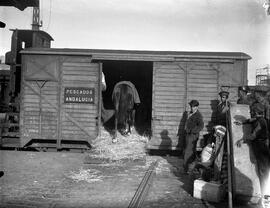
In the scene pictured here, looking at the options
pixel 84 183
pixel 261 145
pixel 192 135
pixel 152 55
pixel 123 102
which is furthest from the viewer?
pixel 123 102

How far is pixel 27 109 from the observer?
13.6 m

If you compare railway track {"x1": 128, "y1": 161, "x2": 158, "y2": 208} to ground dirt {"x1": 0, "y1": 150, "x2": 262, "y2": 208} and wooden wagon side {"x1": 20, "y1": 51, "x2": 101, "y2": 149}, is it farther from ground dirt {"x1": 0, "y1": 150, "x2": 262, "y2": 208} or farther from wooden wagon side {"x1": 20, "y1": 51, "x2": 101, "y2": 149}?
wooden wagon side {"x1": 20, "y1": 51, "x2": 101, "y2": 149}

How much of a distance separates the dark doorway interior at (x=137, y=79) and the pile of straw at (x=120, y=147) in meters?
2.43

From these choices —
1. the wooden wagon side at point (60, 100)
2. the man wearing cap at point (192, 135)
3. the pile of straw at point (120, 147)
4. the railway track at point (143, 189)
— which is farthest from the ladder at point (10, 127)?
the man wearing cap at point (192, 135)

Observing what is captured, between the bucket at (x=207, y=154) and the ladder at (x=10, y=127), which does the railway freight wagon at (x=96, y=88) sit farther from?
the bucket at (x=207, y=154)

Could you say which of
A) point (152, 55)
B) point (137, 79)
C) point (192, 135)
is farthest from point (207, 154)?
point (137, 79)

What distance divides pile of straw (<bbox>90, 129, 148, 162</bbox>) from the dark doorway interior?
2.43m

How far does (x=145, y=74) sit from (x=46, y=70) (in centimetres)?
499

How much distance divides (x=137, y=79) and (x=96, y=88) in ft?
12.4

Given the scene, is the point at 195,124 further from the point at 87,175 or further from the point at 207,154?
the point at 87,175

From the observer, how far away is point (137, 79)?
16797 mm

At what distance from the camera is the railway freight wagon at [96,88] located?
42.2 ft

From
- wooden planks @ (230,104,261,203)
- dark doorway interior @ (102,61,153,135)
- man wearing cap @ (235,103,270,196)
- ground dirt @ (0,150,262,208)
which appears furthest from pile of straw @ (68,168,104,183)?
dark doorway interior @ (102,61,153,135)

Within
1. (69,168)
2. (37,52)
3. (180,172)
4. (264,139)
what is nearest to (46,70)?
(37,52)
